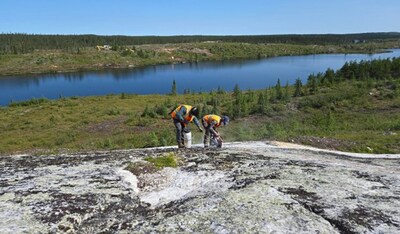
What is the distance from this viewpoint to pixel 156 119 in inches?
1474

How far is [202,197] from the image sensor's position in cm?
778

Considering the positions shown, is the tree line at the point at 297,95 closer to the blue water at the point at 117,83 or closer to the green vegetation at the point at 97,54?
the blue water at the point at 117,83

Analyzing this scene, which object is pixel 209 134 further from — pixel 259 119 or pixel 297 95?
pixel 297 95

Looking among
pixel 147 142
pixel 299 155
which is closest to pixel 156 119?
pixel 147 142

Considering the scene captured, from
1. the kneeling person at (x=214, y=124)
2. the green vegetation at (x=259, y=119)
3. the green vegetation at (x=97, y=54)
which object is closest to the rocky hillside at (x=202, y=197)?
the kneeling person at (x=214, y=124)

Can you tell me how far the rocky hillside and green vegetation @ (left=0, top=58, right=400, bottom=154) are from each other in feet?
32.3

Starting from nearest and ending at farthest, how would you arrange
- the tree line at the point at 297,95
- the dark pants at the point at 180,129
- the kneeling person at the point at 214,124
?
Answer: 1. the kneeling person at the point at 214,124
2. the dark pants at the point at 180,129
3. the tree line at the point at 297,95

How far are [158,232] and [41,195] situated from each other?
9.42ft

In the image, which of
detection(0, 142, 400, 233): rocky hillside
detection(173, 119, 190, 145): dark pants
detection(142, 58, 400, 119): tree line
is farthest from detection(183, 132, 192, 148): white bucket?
detection(142, 58, 400, 119): tree line

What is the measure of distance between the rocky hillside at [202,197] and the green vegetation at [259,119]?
32.3ft

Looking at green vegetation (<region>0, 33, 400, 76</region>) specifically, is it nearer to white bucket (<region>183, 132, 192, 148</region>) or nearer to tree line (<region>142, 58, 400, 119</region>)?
tree line (<region>142, 58, 400, 119</region>)

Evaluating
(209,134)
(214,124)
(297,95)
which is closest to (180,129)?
(209,134)

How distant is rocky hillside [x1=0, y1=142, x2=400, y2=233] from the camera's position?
6520 mm

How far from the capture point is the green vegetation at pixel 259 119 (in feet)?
76.2
